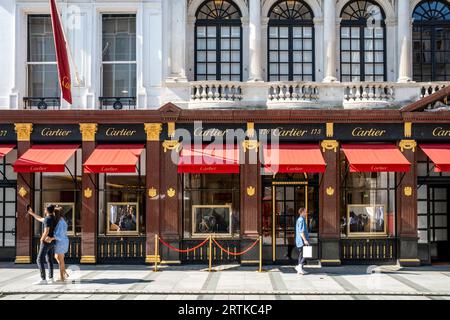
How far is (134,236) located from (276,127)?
5.69 m

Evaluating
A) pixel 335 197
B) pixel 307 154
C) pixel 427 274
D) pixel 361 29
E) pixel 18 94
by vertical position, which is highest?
pixel 361 29

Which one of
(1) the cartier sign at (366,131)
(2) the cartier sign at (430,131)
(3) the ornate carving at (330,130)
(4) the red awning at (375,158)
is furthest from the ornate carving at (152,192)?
(2) the cartier sign at (430,131)

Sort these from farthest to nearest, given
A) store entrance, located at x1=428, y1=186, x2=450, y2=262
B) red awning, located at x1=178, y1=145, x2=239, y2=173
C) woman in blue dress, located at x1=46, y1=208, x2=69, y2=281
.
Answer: store entrance, located at x1=428, y1=186, x2=450, y2=262, red awning, located at x1=178, y1=145, x2=239, y2=173, woman in blue dress, located at x1=46, y1=208, x2=69, y2=281

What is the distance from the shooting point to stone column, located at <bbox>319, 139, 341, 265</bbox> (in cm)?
2175

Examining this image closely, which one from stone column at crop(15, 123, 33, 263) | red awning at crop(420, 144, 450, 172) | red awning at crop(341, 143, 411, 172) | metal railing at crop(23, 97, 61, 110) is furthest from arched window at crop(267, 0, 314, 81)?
stone column at crop(15, 123, 33, 263)

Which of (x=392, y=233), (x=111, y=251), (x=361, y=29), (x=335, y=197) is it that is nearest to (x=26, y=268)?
(x=111, y=251)

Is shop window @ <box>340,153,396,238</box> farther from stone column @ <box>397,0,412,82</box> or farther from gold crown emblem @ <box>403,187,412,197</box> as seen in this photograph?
stone column @ <box>397,0,412,82</box>

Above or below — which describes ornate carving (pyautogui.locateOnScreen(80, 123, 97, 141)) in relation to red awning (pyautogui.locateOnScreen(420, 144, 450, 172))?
above

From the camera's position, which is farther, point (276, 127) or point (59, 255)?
point (276, 127)

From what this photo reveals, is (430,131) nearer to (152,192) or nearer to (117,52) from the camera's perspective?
(152,192)

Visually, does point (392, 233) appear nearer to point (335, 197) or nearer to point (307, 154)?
point (335, 197)

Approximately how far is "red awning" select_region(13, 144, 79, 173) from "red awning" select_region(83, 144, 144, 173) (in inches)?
29.7

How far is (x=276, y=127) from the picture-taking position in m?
22.0

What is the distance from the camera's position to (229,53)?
77.0ft
